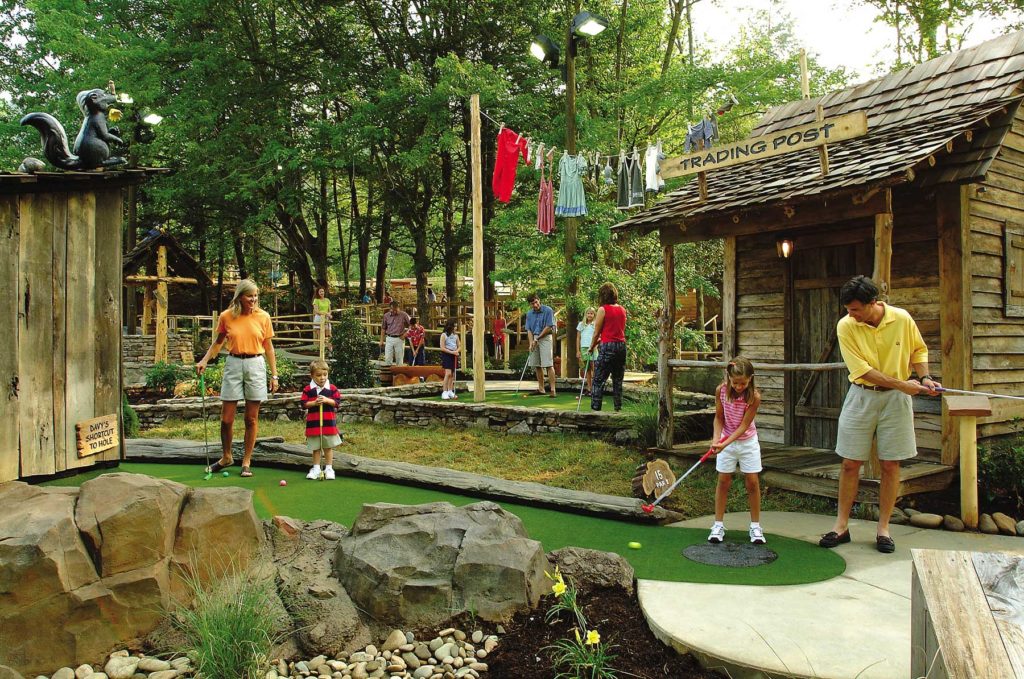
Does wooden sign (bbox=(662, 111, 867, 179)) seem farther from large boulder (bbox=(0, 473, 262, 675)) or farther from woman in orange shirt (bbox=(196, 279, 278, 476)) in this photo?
large boulder (bbox=(0, 473, 262, 675))

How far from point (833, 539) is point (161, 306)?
18.2 m

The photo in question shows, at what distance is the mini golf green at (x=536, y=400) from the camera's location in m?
11.2

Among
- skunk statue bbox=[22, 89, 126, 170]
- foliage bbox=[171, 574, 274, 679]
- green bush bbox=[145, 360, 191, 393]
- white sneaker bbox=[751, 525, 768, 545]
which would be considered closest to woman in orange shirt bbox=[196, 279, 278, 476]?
skunk statue bbox=[22, 89, 126, 170]

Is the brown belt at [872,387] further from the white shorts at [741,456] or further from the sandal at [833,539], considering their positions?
the sandal at [833,539]

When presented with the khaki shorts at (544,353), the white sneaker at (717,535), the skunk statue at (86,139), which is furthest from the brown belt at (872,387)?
the khaki shorts at (544,353)

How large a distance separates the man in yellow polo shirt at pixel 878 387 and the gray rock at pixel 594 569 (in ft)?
5.78

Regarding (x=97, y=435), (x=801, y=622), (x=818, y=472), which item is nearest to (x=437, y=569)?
(x=801, y=622)

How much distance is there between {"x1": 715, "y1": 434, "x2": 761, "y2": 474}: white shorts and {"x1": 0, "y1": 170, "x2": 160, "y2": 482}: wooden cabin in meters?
5.27

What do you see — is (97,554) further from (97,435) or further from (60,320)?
(60,320)

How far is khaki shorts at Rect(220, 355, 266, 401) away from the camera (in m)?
7.26

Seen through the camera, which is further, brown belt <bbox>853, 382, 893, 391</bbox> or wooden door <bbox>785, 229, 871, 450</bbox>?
wooden door <bbox>785, 229, 871, 450</bbox>

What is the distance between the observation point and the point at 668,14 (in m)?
24.6

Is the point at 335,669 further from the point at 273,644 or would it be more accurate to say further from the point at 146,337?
the point at 146,337

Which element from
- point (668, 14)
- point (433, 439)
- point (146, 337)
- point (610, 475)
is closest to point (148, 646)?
point (610, 475)
